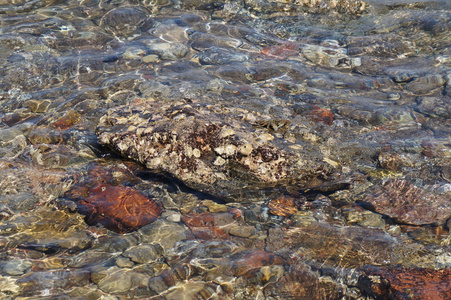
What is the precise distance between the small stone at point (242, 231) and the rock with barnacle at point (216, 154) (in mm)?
417

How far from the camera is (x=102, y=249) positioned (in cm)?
366

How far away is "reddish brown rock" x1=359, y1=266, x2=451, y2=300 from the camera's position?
3010mm

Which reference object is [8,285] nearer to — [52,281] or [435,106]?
[52,281]

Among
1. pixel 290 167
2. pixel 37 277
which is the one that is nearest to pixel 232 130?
pixel 290 167

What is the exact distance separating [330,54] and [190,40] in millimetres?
2698

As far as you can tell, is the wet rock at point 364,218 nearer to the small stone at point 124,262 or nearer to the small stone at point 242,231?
the small stone at point 242,231

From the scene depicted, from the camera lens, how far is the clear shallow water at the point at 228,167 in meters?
3.44

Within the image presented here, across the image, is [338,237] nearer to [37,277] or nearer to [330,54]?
[37,277]

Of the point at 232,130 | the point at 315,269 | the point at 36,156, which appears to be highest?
the point at 232,130

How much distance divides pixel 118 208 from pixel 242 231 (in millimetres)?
1300

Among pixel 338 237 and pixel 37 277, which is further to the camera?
pixel 338 237

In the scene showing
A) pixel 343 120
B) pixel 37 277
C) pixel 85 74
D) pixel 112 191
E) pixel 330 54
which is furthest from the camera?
pixel 330 54

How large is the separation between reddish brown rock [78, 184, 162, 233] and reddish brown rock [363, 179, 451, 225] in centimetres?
232

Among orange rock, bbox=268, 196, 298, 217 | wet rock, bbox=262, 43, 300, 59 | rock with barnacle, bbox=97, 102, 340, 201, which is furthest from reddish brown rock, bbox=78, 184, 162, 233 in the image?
wet rock, bbox=262, 43, 300, 59
